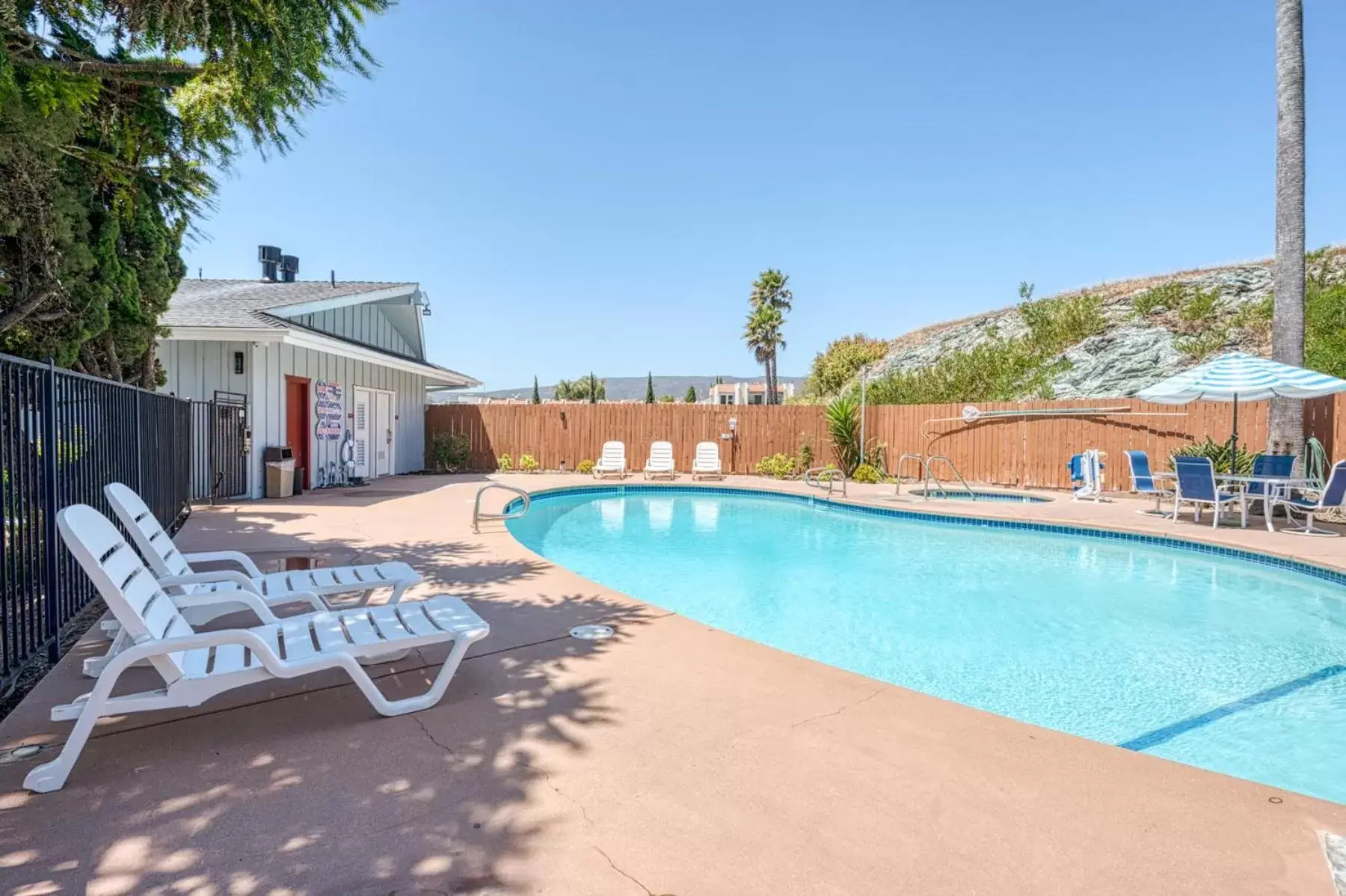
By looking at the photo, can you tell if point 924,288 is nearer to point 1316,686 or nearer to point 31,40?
point 1316,686

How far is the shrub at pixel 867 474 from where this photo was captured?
15.1m

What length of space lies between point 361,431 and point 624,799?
13447 millimetres

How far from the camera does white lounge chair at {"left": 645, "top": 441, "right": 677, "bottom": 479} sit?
1570cm

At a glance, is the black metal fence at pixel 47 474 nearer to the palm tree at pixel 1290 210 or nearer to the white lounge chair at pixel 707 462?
the white lounge chair at pixel 707 462

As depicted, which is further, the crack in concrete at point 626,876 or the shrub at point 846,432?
the shrub at point 846,432

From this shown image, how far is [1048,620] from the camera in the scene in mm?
5562

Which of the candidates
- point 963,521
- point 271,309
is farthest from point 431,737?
point 271,309

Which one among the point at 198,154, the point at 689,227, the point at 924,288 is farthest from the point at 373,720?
the point at 924,288

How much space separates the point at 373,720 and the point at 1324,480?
13.1 meters

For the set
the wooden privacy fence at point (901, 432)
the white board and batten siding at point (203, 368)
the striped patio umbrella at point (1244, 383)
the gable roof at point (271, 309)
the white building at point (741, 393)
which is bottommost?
the wooden privacy fence at point (901, 432)

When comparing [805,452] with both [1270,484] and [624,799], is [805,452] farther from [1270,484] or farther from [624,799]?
[624,799]

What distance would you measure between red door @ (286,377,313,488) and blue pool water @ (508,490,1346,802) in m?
4.67

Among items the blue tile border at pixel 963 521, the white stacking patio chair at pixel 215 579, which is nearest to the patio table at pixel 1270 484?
the blue tile border at pixel 963 521

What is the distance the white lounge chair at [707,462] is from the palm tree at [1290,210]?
9913mm
